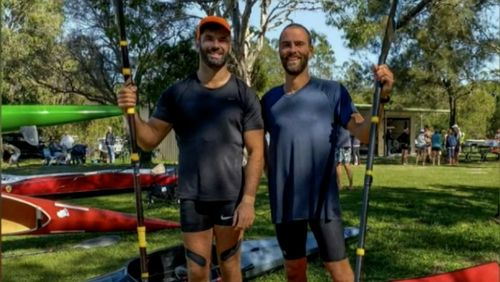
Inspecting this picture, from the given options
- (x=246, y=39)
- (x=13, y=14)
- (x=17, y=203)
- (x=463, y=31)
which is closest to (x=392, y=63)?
(x=463, y=31)

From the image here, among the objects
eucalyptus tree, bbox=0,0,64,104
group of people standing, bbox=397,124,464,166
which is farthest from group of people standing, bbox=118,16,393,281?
eucalyptus tree, bbox=0,0,64,104

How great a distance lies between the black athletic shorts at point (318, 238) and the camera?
3.45 metres

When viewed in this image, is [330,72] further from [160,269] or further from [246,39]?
[160,269]

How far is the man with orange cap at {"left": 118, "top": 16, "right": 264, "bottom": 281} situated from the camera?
333 centimetres

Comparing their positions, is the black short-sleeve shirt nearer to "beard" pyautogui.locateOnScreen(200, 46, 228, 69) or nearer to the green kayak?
"beard" pyautogui.locateOnScreen(200, 46, 228, 69)

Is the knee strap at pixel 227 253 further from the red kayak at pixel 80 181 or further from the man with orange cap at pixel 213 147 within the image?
the red kayak at pixel 80 181

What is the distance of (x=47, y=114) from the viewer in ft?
16.0

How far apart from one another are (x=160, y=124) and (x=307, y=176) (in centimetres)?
92

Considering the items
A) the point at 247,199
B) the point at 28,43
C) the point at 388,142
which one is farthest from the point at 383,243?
the point at 28,43

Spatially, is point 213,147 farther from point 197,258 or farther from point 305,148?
point 197,258

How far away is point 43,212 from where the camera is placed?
22.4ft

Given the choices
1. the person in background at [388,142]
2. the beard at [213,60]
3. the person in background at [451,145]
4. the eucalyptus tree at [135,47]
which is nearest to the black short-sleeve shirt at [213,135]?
the beard at [213,60]

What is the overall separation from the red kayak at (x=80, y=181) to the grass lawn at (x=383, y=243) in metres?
1.72

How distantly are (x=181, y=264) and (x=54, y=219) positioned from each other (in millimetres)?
2420
